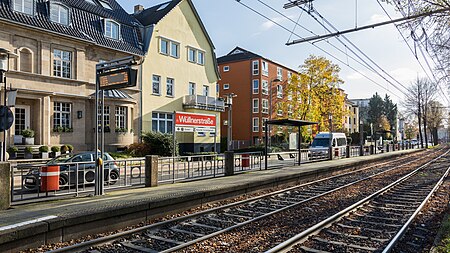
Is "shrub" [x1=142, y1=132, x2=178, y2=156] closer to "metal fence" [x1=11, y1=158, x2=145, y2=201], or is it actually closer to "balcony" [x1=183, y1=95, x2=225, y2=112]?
"balcony" [x1=183, y1=95, x2=225, y2=112]

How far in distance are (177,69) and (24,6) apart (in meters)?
14.5

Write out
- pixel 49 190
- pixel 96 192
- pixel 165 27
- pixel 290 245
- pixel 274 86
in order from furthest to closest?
pixel 274 86 → pixel 165 27 → pixel 96 192 → pixel 49 190 → pixel 290 245

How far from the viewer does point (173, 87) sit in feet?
114

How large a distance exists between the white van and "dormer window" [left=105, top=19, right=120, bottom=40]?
727 inches

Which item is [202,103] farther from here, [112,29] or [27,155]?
[27,155]

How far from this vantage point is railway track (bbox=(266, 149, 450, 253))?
6699mm

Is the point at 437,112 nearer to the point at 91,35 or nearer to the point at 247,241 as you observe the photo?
the point at 91,35

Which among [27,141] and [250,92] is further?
[250,92]

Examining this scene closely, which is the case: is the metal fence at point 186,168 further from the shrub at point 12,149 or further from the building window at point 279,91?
the building window at point 279,91

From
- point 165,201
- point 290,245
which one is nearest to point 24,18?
point 165,201

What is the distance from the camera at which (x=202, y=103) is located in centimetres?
3662

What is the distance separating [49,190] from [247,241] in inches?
247

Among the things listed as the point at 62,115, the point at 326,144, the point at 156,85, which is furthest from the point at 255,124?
the point at 62,115

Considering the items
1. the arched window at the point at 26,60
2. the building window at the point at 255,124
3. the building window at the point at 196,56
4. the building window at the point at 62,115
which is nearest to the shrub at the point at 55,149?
the building window at the point at 62,115
